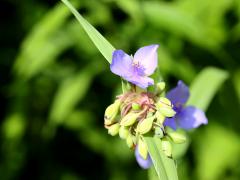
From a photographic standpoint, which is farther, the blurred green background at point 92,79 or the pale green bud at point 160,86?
the blurred green background at point 92,79

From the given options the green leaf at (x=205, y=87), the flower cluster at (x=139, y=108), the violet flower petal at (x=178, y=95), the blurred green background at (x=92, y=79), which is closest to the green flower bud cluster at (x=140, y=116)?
the flower cluster at (x=139, y=108)

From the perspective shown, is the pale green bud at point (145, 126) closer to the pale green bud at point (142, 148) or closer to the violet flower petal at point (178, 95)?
the pale green bud at point (142, 148)

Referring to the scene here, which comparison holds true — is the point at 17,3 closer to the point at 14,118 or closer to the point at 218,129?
the point at 14,118

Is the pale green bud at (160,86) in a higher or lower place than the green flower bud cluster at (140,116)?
higher

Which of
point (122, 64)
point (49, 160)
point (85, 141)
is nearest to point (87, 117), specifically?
point (85, 141)

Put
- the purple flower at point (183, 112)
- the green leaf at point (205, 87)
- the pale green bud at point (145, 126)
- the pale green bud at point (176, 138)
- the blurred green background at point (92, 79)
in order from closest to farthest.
→ 1. the pale green bud at point (145, 126)
2. the pale green bud at point (176, 138)
3. the purple flower at point (183, 112)
4. the green leaf at point (205, 87)
5. the blurred green background at point (92, 79)

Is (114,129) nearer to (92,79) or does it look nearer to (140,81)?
(140,81)
